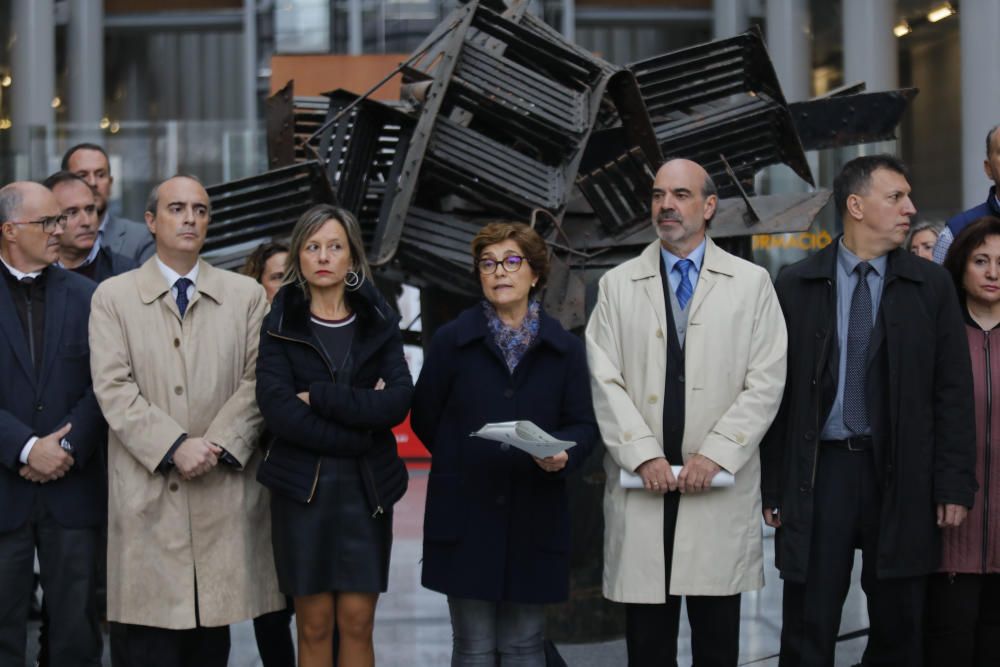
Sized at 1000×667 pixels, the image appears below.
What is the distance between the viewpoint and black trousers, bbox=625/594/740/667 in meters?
4.57

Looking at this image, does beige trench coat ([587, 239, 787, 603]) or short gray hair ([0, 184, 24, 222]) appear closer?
beige trench coat ([587, 239, 787, 603])

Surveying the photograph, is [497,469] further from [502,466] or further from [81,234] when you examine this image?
[81,234]

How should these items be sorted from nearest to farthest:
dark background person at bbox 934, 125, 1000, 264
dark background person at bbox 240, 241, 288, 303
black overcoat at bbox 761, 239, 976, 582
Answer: black overcoat at bbox 761, 239, 976, 582 → dark background person at bbox 934, 125, 1000, 264 → dark background person at bbox 240, 241, 288, 303

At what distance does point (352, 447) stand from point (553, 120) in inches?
92.4

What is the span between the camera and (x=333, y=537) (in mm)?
4422

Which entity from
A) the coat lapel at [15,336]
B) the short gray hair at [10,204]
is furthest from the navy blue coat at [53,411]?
the short gray hair at [10,204]

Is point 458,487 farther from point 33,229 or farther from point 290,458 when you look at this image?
point 33,229

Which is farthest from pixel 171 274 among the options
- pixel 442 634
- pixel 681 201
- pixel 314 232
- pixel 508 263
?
pixel 442 634

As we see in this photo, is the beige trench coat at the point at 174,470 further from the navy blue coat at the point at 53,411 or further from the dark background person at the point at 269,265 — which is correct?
the dark background person at the point at 269,265

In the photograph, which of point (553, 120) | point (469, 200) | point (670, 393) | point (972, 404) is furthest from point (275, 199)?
point (972, 404)

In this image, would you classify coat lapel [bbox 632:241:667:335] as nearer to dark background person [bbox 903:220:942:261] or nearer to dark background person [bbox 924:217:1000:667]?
dark background person [bbox 924:217:1000:667]

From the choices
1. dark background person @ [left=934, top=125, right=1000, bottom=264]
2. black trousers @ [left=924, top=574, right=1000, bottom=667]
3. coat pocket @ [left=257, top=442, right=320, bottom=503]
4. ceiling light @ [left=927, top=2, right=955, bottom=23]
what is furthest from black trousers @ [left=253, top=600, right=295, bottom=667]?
ceiling light @ [left=927, top=2, right=955, bottom=23]

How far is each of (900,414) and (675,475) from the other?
84 centimetres

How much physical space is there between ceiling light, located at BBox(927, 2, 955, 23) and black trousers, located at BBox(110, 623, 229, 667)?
678 inches
